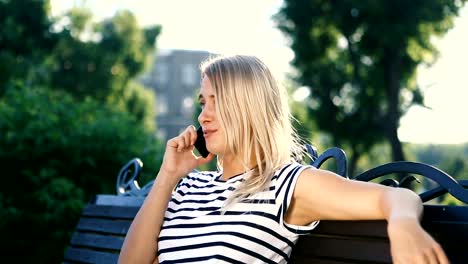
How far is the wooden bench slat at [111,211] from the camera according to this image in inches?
139

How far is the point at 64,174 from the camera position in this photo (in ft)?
23.8

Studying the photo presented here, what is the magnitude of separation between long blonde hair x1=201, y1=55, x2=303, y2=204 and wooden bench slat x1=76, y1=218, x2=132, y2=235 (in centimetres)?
120

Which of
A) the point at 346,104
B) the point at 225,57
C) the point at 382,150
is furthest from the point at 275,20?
the point at 225,57

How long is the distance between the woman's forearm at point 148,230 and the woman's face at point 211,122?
323 millimetres

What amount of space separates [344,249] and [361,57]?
2355 cm

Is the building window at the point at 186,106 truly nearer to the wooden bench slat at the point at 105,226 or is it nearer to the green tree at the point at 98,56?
the green tree at the point at 98,56

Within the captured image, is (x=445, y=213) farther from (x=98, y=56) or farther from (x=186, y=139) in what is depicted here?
(x=98, y=56)

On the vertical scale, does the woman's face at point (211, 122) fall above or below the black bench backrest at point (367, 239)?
above

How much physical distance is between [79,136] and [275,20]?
1902cm

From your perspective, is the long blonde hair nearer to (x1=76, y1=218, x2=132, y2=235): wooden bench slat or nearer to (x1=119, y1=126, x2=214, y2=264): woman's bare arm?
(x1=119, y1=126, x2=214, y2=264): woman's bare arm

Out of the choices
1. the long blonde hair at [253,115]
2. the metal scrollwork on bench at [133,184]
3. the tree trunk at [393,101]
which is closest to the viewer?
the long blonde hair at [253,115]

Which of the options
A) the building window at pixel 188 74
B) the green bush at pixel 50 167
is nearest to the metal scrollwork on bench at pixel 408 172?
the green bush at pixel 50 167

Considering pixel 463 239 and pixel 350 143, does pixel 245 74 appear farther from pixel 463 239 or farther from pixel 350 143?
pixel 350 143

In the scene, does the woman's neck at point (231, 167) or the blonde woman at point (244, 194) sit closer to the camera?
the blonde woman at point (244, 194)
